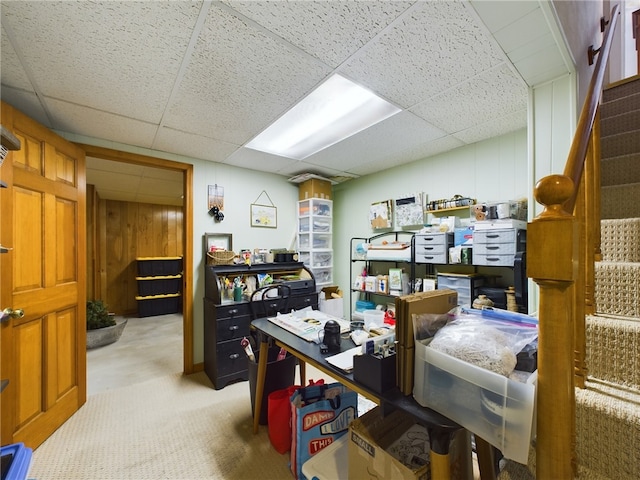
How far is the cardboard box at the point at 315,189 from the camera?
3.68 m

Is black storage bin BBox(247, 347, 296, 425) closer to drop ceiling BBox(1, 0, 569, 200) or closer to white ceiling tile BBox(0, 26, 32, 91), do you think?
drop ceiling BBox(1, 0, 569, 200)

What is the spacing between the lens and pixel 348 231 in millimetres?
3965

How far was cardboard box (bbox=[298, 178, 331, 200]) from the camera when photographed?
3680 millimetres

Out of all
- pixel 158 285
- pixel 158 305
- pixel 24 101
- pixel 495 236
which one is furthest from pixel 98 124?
pixel 158 305

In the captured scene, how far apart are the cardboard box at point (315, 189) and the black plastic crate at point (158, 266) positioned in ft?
11.3

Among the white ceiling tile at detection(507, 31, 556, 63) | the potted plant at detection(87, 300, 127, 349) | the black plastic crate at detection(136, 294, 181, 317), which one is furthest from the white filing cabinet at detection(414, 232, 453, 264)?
the black plastic crate at detection(136, 294, 181, 317)

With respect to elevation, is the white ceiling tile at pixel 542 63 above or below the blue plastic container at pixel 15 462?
above

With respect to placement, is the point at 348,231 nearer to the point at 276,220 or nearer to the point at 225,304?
the point at 276,220

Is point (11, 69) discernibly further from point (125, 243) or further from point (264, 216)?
point (125, 243)

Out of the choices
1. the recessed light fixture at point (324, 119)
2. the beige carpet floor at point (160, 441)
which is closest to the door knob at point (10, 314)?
the beige carpet floor at point (160, 441)

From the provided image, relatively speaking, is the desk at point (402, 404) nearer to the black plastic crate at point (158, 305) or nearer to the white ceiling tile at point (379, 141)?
the white ceiling tile at point (379, 141)

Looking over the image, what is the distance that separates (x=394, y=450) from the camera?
113 centimetres

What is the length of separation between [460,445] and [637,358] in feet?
2.29

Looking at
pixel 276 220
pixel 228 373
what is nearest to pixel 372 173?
pixel 276 220
